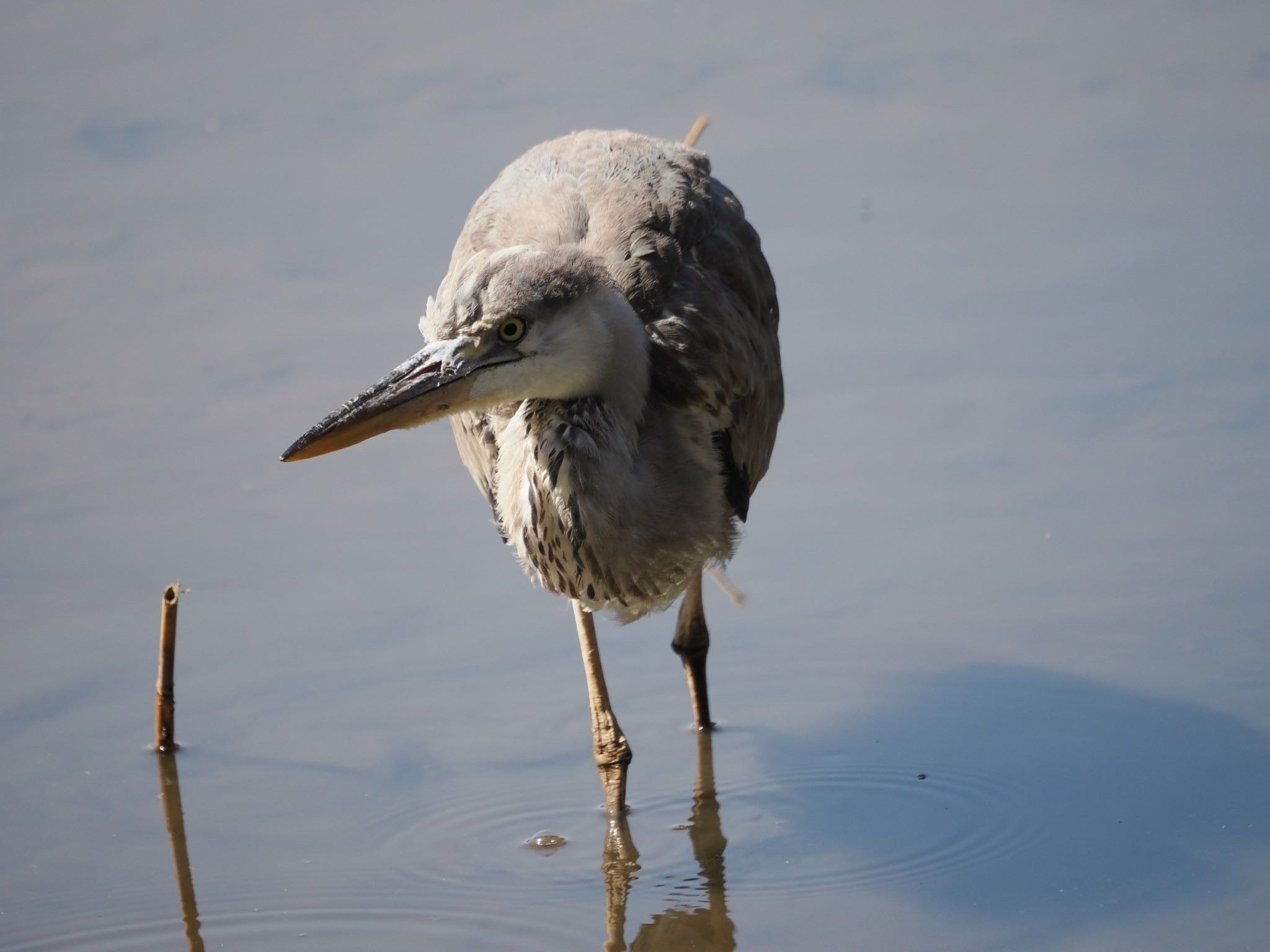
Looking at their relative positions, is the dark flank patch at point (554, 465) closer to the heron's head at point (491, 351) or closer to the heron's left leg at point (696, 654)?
the heron's head at point (491, 351)

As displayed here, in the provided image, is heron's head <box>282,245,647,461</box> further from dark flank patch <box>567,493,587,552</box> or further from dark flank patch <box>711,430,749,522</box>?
dark flank patch <box>711,430,749,522</box>

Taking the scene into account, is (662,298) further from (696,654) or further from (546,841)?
(546,841)

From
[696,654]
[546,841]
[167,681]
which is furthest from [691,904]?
[167,681]

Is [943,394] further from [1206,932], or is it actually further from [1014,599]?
[1206,932]

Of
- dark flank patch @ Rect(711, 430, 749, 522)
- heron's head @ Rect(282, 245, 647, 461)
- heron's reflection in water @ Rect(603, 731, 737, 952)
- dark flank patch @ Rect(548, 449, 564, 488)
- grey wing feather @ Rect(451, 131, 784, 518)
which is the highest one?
grey wing feather @ Rect(451, 131, 784, 518)

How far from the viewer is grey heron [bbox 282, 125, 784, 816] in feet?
13.9

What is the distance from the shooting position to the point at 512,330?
4.22 meters

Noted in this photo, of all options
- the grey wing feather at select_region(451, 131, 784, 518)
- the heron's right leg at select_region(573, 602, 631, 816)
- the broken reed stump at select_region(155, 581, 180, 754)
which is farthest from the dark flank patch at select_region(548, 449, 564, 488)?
the broken reed stump at select_region(155, 581, 180, 754)

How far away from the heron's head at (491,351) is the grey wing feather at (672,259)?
54cm

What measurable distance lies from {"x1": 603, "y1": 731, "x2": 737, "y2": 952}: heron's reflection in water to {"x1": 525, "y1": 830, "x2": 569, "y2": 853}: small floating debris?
0.14 m

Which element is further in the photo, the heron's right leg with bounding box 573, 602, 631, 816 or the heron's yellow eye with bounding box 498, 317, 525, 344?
the heron's right leg with bounding box 573, 602, 631, 816

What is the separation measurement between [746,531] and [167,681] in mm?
2396

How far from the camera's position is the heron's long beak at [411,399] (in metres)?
4.18

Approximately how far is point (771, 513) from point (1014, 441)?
1119mm
